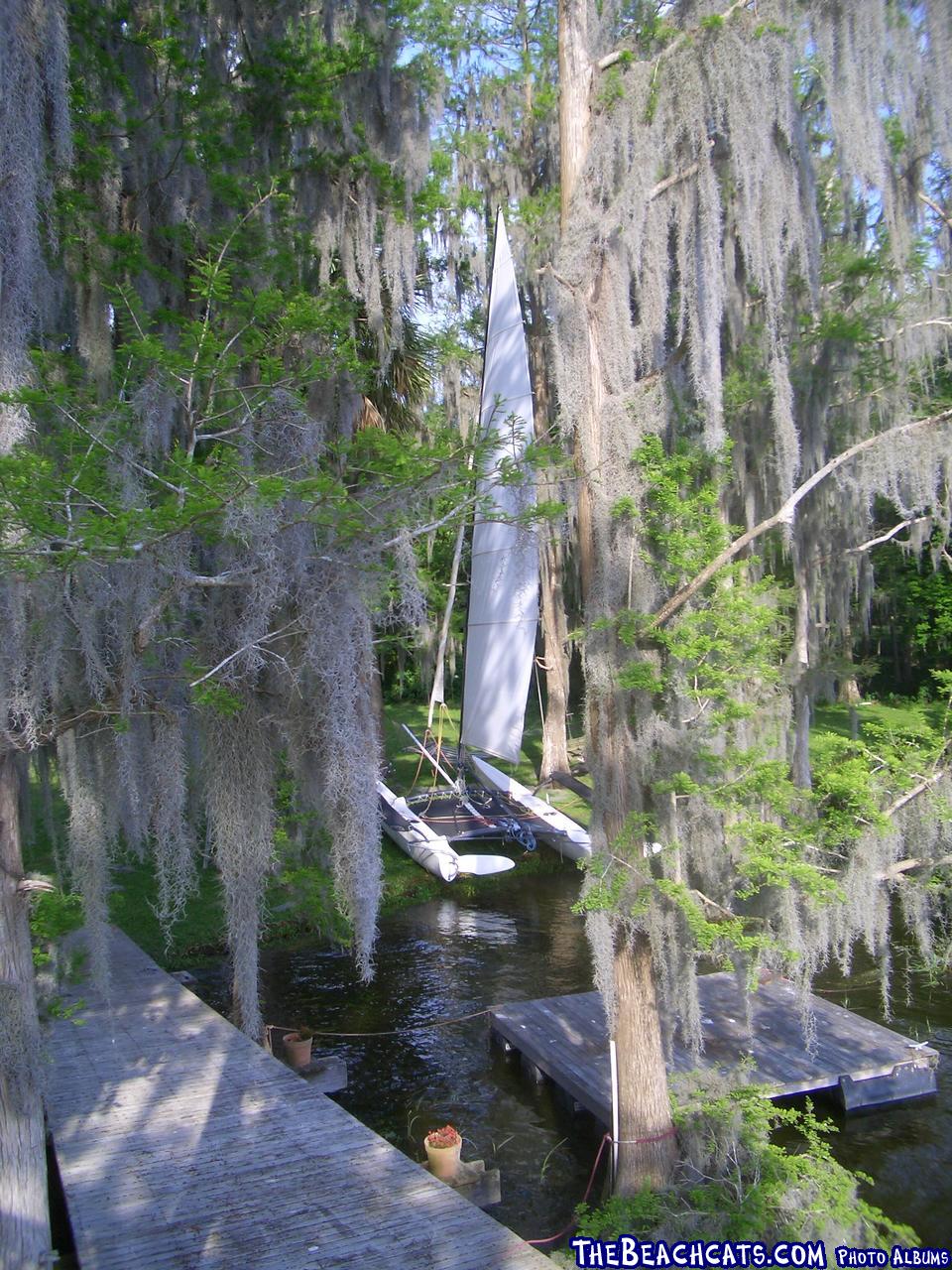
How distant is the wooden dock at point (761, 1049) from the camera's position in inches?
302

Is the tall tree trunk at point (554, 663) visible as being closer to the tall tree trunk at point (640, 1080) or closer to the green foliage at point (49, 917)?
the tall tree trunk at point (640, 1080)

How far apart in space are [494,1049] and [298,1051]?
1.90 m

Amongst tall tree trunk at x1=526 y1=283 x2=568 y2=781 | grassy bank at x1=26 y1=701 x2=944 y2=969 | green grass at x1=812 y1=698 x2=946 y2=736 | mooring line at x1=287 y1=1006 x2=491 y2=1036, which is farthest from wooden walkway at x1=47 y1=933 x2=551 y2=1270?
green grass at x1=812 y1=698 x2=946 y2=736

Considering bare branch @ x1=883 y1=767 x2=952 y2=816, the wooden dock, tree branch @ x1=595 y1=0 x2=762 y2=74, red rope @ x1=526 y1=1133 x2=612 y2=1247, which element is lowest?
red rope @ x1=526 y1=1133 x2=612 y2=1247

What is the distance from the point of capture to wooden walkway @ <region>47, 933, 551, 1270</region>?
479 centimetres

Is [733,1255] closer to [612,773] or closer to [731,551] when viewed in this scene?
[612,773]

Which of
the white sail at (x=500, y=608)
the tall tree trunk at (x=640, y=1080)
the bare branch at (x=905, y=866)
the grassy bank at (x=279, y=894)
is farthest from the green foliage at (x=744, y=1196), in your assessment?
the white sail at (x=500, y=608)

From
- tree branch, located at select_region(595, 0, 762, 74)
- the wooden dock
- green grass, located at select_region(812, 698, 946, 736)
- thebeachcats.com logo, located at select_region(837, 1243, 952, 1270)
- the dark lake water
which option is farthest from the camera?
green grass, located at select_region(812, 698, 946, 736)

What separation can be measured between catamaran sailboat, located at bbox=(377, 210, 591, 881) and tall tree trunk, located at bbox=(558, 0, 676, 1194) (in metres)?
4.45

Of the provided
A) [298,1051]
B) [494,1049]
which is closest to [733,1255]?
[298,1051]

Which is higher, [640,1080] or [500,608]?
[500,608]

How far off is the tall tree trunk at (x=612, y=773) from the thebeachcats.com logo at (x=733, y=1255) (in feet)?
3.01

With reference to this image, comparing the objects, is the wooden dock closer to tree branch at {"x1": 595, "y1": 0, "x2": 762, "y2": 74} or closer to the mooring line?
the mooring line

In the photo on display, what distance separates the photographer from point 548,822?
14.5 meters
